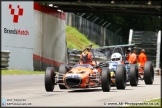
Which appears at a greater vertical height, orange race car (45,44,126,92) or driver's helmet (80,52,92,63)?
driver's helmet (80,52,92,63)

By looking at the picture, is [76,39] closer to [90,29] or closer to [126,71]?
[90,29]

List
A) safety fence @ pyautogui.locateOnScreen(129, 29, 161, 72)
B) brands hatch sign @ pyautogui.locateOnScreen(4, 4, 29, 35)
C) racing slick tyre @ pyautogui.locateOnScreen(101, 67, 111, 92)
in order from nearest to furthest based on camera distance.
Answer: racing slick tyre @ pyautogui.locateOnScreen(101, 67, 111, 92)
brands hatch sign @ pyautogui.locateOnScreen(4, 4, 29, 35)
safety fence @ pyautogui.locateOnScreen(129, 29, 161, 72)

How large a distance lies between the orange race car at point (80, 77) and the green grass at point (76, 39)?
27.6 metres

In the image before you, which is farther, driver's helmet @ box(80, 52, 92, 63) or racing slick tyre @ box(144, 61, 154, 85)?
racing slick tyre @ box(144, 61, 154, 85)

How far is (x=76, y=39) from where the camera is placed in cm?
4781

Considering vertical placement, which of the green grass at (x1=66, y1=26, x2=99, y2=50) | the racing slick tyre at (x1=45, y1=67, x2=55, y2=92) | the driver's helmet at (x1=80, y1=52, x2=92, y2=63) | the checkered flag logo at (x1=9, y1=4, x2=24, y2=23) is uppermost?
the checkered flag logo at (x1=9, y1=4, x2=24, y2=23)

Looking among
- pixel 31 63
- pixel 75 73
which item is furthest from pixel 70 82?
pixel 31 63

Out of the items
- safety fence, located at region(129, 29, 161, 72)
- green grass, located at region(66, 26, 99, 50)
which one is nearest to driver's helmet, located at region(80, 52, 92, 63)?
safety fence, located at region(129, 29, 161, 72)

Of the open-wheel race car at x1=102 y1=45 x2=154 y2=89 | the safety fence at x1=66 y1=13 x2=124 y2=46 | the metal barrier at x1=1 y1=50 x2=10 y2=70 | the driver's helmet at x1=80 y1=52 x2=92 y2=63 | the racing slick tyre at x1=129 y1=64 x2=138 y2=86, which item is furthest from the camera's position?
the safety fence at x1=66 y1=13 x2=124 y2=46

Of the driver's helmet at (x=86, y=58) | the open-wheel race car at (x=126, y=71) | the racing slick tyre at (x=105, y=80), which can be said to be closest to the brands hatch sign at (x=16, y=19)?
the open-wheel race car at (x=126, y=71)

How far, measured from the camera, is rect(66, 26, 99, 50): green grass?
46.4 m

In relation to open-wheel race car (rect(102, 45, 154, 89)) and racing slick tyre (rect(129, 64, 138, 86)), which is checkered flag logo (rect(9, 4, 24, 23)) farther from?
racing slick tyre (rect(129, 64, 138, 86))

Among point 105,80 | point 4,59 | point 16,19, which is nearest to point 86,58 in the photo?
point 105,80

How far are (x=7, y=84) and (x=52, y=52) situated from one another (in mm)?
13990
